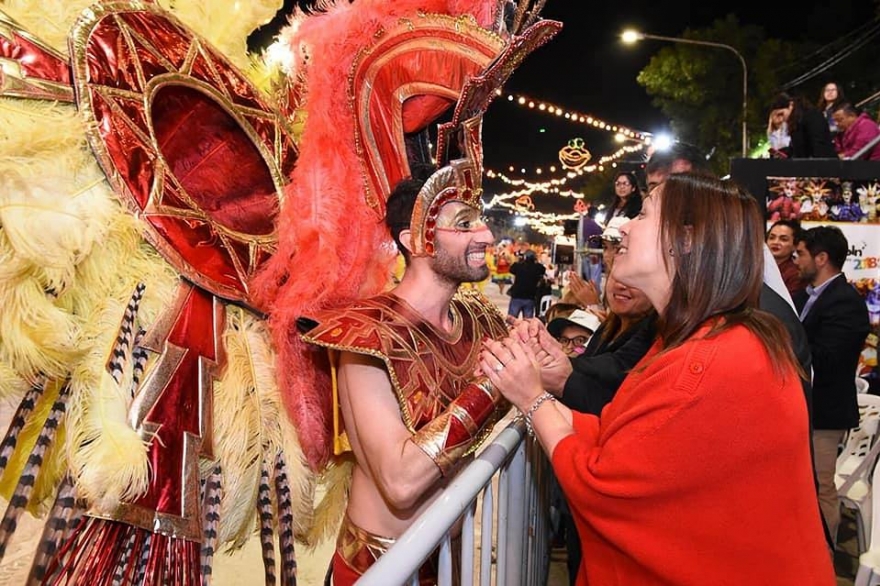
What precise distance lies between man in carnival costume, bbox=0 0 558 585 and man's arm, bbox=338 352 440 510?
0.08 meters

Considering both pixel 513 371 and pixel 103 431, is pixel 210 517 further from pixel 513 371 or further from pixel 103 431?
pixel 513 371

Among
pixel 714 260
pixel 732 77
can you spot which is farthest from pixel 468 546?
pixel 732 77

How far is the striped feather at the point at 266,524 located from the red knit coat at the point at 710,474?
0.98 m

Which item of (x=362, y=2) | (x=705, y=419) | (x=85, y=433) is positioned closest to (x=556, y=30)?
(x=362, y=2)

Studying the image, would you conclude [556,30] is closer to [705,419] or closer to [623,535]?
[705,419]

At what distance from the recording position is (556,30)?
177 cm

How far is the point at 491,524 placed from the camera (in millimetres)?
1533

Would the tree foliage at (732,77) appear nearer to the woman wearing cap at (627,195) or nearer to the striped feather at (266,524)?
the woman wearing cap at (627,195)

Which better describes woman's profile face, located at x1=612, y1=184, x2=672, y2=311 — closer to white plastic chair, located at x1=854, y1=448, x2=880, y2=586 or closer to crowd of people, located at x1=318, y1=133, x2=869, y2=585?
crowd of people, located at x1=318, y1=133, x2=869, y2=585

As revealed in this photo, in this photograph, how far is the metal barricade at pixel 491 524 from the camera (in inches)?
40.6

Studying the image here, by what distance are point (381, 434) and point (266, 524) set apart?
0.49 metres

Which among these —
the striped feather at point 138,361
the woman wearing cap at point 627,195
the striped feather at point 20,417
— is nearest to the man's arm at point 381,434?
the striped feather at point 138,361

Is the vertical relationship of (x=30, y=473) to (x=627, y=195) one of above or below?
below

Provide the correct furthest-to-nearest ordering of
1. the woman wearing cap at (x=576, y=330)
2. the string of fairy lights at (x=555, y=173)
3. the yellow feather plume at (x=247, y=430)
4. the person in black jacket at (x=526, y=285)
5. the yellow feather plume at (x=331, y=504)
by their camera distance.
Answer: the string of fairy lights at (x=555, y=173) → the person in black jacket at (x=526, y=285) → the woman wearing cap at (x=576, y=330) → the yellow feather plume at (x=331, y=504) → the yellow feather plume at (x=247, y=430)
